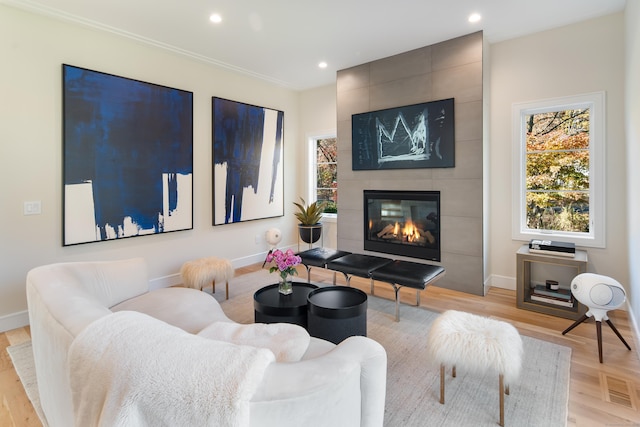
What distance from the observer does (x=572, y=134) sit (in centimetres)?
355

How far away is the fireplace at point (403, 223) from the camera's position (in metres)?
4.09

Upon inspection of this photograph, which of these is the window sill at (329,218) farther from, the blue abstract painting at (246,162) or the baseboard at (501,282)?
the baseboard at (501,282)

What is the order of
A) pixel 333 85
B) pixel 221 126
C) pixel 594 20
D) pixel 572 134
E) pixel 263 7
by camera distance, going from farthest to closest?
pixel 333 85 → pixel 221 126 → pixel 572 134 → pixel 594 20 → pixel 263 7

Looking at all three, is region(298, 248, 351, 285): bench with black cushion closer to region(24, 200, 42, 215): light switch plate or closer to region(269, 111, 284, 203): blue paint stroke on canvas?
region(269, 111, 284, 203): blue paint stroke on canvas

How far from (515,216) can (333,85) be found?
340 cm

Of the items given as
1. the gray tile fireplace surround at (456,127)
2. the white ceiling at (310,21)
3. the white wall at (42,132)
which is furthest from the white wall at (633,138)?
A: the white wall at (42,132)

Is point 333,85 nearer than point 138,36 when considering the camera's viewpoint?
No

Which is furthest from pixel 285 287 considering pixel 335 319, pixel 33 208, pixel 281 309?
pixel 33 208

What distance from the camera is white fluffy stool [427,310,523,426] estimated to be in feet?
5.74

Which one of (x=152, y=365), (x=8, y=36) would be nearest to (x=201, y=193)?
(x=8, y=36)

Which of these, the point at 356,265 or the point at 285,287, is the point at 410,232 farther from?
the point at 285,287

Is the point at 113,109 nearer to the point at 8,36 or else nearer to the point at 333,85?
the point at 8,36

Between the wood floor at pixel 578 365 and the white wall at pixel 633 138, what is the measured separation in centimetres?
29

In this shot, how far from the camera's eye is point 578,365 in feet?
7.65
